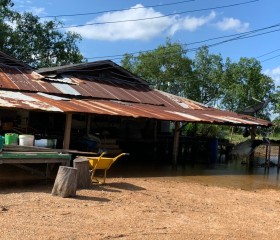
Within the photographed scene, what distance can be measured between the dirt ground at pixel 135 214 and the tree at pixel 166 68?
127 ft

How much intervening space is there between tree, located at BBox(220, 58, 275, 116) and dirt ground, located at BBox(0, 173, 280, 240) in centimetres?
3774

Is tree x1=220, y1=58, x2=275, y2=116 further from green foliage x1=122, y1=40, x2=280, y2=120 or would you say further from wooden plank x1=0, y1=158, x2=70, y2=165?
wooden plank x1=0, y1=158, x2=70, y2=165

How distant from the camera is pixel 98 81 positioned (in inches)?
810

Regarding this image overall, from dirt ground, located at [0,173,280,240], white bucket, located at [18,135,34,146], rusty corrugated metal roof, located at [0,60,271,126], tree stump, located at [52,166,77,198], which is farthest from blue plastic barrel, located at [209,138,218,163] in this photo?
tree stump, located at [52,166,77,198]

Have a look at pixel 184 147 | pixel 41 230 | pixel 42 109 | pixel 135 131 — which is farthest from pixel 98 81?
pixel 41 230

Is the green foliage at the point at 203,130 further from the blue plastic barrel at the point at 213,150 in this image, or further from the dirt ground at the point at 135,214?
the dirt ground at the point at 135,214

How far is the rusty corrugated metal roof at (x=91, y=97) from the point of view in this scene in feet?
44.7

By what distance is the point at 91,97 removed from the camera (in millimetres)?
17453

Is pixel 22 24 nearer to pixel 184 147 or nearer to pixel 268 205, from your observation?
pixel 184 147

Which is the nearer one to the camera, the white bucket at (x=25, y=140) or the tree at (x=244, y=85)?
the white bucket at (x=25, y=140)

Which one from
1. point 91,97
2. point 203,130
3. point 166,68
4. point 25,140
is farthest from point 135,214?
point 166,68

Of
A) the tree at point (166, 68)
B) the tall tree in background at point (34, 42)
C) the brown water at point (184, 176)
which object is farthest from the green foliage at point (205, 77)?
the brown water at point (184, 176)

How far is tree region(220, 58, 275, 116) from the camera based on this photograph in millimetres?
47625

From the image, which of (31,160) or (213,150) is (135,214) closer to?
(31,160)
